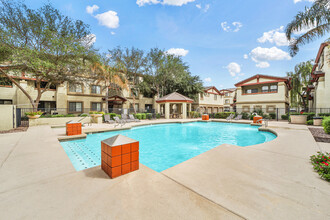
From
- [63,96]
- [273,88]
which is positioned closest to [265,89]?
[273,88]

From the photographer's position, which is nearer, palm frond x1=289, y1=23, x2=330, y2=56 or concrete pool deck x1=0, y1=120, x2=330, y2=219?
concrete pool deck x1=0, y1=120, x2=330, y2=219

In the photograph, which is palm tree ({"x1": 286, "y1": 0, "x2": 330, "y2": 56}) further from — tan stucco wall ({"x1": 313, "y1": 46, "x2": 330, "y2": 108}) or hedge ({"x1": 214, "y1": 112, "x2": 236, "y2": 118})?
hedge ({"x1": 214, "y1": 112, "x2": 236, "y2": 118})

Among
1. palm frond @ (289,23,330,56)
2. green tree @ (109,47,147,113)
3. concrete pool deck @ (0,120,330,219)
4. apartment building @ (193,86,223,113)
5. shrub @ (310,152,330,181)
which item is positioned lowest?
concrete pool deck @ (0,120,330,219)

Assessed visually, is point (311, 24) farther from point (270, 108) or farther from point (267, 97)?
point (270, 108)

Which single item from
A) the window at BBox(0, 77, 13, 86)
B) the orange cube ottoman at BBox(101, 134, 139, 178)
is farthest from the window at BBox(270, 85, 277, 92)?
the window at BBox(0, 77, 13, 86)

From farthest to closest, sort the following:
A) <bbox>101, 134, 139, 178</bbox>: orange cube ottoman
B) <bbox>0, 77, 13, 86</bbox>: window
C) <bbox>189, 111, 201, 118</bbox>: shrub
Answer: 1. <bbox>189, 111, 201, 118</bbox>: shrub
2. <bbox>0, 77, 13, 86</bbox>: window
3. <bbox>101, 134, 139, 178</bbox>: orange cube ottoman

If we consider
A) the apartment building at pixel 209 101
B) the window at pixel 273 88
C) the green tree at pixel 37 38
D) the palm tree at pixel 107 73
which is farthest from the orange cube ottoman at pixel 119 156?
the window at pixel 273 88

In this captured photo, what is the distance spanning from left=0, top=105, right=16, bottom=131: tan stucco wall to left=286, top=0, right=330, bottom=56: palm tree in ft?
68.3

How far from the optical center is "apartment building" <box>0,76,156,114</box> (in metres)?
18.6

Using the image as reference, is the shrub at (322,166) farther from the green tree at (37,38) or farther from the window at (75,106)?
the window at (75,106)

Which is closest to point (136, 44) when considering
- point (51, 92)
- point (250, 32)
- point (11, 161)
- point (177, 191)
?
point (51, 92)

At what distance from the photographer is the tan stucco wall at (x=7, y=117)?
32.7ft

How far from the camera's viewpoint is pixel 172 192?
8.43 feet

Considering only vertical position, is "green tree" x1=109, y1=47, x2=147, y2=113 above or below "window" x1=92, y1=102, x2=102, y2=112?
above
